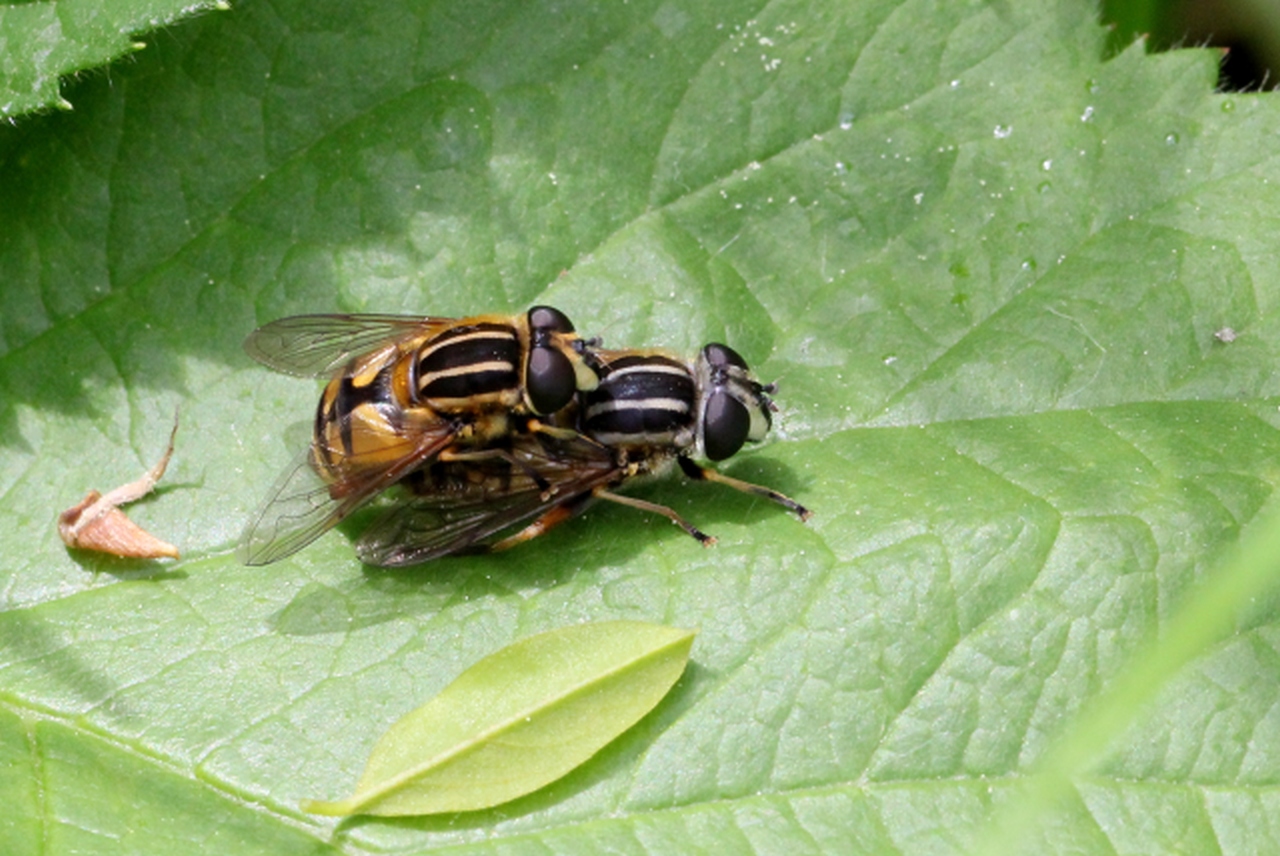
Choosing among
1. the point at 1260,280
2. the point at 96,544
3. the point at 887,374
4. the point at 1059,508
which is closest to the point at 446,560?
the point at 96,544

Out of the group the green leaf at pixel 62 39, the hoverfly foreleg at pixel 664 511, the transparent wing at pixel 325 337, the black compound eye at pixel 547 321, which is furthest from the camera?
the transparent wing at pixel 325 337

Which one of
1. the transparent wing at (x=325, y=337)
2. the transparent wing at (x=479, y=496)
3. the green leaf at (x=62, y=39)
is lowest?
the transparent wing at (x=479, y=496)

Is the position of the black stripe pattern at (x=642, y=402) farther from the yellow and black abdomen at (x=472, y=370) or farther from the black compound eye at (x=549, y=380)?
the yellow and black abdomen at (x=472, y=370)

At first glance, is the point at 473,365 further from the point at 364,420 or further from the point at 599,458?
the point at 599,458

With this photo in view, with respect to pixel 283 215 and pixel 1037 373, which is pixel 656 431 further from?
pixel 283 215

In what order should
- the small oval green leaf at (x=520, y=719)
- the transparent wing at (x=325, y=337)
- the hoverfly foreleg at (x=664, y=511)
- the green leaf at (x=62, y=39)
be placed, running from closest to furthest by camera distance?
the small oval green leaf at (x=520, y=719), the green leaf at (x=62, y=39), the hoverfly foreleg at (x=664, y=511), the transparent wing at (x=325, y=337)

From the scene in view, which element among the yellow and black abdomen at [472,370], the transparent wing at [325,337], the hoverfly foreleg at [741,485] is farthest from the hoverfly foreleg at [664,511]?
the transparent wing at [325,337]
